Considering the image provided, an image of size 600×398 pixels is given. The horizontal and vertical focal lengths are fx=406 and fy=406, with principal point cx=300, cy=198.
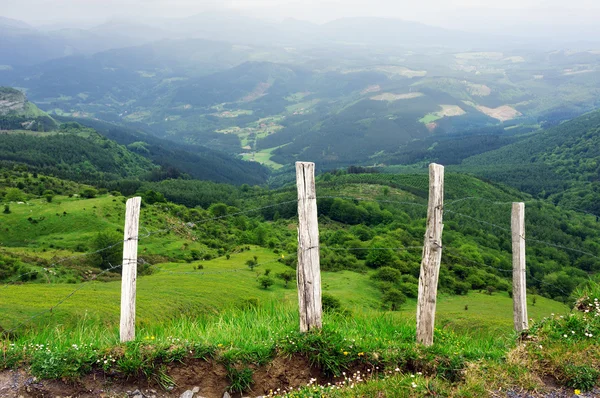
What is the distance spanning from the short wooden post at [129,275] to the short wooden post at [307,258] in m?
3.43

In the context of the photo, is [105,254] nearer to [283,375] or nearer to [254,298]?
[254,298]

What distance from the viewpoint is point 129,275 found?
8.55 metres

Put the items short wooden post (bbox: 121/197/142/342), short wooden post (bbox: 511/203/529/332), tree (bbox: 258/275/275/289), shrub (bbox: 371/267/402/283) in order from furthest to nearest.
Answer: shrub (bbox: 371/267/402/283) < tree (bbox: 258/275/275/289) < short wooden post (bbox: 511/203/529/332) < short wooden post (bbox: 121/197/142/342)

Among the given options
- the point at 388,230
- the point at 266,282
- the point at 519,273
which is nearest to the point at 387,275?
the point at 266,282

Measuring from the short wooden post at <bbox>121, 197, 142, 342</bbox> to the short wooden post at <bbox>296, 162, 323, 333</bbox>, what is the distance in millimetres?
3426

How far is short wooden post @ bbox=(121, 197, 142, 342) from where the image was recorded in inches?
330

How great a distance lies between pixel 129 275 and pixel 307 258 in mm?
3767

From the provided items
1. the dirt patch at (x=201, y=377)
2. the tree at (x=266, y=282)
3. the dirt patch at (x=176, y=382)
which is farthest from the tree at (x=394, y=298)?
the dirt patch at (x=201, y=377)

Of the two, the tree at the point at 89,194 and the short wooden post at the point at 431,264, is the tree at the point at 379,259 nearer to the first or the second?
the short wooden post at the point at 431,264

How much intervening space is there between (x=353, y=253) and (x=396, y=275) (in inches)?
568

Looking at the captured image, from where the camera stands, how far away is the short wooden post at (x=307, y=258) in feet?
27.9

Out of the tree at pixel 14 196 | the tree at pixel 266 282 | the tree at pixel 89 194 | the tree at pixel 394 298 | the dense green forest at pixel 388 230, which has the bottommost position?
the dense green forest at pixel 388 230

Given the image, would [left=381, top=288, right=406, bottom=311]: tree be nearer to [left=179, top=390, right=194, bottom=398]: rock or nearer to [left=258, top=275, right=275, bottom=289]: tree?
[left=258, top=275, right=275, bottom=289]: tree

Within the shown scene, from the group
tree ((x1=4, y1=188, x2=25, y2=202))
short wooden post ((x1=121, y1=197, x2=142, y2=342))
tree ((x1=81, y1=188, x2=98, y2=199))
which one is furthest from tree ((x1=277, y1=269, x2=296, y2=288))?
tree ((x1=4, y1=188, x2=25, y2=202))
